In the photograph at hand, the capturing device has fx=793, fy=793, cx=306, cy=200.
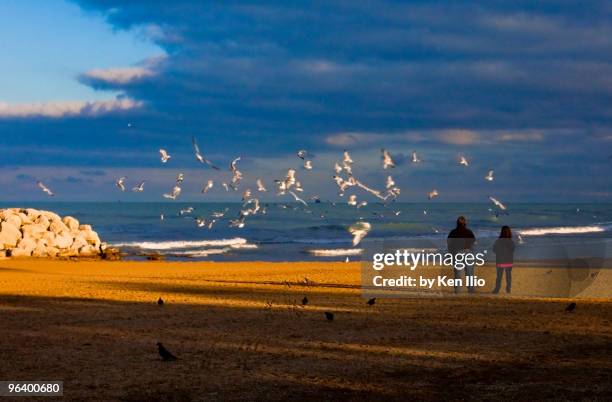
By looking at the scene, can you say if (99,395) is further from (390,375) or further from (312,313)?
(312,313)

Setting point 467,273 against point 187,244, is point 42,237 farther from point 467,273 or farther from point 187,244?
point 467,273

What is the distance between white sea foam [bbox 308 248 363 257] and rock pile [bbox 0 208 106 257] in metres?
12.2

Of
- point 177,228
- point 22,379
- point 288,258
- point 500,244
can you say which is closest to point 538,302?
point 500,244

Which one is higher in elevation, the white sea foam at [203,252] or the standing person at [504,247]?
the standing person at [504,247]

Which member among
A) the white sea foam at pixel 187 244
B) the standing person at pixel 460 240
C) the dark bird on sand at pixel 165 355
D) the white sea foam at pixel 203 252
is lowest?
the dark bird on sand at pixel 165 355

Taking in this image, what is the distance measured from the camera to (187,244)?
5675cm

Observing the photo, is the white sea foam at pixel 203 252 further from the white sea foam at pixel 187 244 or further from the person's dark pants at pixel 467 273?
the person's dark pants at pixel 467 273

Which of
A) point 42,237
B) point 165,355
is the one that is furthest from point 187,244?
point 165,355

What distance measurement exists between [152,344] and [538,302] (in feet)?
33.2

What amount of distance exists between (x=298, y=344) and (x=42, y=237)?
32266 millimetres

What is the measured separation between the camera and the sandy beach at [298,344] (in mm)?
10078

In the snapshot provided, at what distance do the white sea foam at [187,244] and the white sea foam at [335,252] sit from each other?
734 cm

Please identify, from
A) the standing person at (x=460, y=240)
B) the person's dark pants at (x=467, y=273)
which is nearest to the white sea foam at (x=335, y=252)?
the person's dark pants at (x=467, y=273)

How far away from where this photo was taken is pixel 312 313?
55.7ft
